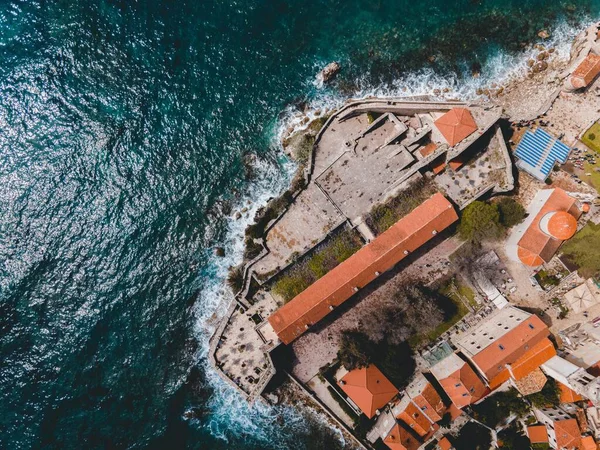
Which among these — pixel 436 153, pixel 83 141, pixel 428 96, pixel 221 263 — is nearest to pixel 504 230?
pixel 436 153

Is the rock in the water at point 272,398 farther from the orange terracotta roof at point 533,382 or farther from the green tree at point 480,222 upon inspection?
the green tree at point 480,222

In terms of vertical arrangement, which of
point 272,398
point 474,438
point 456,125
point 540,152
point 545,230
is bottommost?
point 474,438

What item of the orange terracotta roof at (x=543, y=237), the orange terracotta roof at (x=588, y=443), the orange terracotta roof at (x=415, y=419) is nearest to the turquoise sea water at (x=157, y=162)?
the orange terracotta roof at (x=415, y=419)

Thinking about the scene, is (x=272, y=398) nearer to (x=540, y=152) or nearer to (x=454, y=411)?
(x=454, y=411)

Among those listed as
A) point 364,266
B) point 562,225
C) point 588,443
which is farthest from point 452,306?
point 588,443

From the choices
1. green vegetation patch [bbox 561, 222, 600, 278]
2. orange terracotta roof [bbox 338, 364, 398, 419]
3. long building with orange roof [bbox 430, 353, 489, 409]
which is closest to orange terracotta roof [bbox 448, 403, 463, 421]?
long building with orange roof [bbox 430, 353, 489, 409]

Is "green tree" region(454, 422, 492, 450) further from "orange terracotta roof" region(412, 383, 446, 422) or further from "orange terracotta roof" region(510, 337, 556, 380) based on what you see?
"orange terracotta roof" region(510, 337, 556, 380)

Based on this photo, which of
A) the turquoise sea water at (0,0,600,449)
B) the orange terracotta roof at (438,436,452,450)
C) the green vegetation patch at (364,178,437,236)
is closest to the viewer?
the orange terracotta roof at (438,436,452,450)
